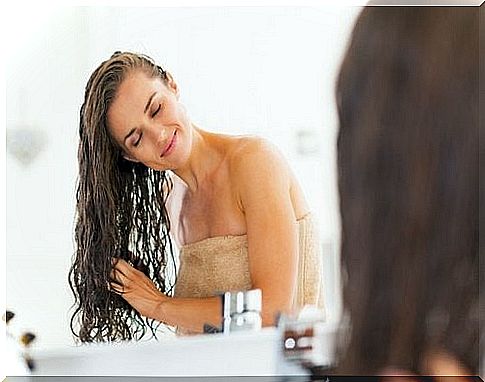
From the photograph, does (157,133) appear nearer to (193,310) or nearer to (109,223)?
(109,223)

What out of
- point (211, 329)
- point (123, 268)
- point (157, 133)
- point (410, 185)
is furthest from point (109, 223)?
point (410, 185)

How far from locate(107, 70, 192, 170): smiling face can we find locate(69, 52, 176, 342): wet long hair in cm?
2

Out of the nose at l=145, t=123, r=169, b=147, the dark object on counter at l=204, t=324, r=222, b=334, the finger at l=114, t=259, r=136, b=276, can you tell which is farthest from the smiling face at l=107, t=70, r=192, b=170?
the dark object on counter at l=204, t=324, r=222, b=334

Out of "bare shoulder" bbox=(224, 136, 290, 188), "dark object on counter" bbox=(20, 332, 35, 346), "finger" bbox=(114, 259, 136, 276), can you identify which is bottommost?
"dark object on counter" bbox=(20, 332, 35, 346)

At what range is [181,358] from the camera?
2402mm

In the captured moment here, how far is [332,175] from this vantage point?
2.42 m

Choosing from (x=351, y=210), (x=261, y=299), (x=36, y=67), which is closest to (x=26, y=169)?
(x=36, y=67)

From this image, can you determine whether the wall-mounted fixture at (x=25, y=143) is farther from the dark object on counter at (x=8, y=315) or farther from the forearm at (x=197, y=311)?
the forearm at (x=197, y=311)

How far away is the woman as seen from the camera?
2.37 metres

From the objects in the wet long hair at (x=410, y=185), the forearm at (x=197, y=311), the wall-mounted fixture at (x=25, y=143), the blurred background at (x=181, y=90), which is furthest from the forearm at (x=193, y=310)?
the wall-mounted fixture at (x=25, y=143)

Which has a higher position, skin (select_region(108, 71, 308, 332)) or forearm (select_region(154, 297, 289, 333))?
skin (select_region(108, 71, 308, 332))

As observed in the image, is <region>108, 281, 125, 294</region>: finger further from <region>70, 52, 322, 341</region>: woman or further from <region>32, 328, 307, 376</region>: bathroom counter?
<region>32, 328, 307, 376</region>: bathroom counter

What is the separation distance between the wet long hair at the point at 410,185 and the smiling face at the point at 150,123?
0.40 metres

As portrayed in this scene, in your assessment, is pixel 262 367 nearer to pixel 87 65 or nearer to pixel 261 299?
pixel 261 299
